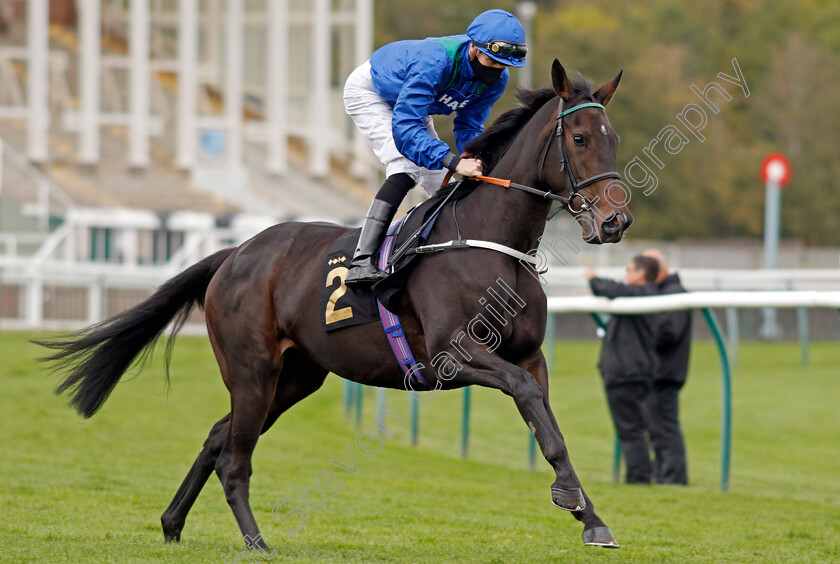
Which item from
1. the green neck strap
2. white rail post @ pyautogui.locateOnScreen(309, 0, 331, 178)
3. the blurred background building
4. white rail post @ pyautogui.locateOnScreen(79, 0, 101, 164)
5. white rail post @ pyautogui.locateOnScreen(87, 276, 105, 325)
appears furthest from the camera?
white rail post @ pyautogui.locateOnScreen(309, 0, 331, 178)

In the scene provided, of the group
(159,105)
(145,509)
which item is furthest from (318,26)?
(145,509)

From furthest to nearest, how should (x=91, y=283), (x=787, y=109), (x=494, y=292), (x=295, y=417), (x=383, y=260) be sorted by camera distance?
(x=787, y=109), (x=91, y=283), (x=295, y=417), (x=383, y=260), (x=494, y=292)

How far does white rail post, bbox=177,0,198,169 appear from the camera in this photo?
21719mm

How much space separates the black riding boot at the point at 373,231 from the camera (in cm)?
488

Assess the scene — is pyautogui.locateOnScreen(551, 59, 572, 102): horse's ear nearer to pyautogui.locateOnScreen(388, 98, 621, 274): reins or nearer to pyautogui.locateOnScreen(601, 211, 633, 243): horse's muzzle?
pyautogui.locateOnScreen(388, 98, 621, 274): reins

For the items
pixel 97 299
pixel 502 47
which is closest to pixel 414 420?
pixel 502 47

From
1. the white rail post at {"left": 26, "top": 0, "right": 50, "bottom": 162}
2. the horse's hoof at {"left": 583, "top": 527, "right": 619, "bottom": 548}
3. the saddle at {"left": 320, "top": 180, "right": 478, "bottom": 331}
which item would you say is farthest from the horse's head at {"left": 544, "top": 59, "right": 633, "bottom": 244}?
the white rail post at {"left": 26, "top": 0, "right": 50, "bottom": 162}

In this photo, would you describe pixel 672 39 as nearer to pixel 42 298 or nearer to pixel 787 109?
pixel 787 109

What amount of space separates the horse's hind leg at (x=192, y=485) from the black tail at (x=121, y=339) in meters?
0.50

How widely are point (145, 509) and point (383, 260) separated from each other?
215 centimetres

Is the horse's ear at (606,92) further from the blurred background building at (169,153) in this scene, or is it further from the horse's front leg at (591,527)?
the blurred background building at (169,153)

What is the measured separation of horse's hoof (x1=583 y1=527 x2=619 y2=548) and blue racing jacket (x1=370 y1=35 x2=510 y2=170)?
1.60 m

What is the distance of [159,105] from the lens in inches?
988

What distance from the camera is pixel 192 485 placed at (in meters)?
5.23
